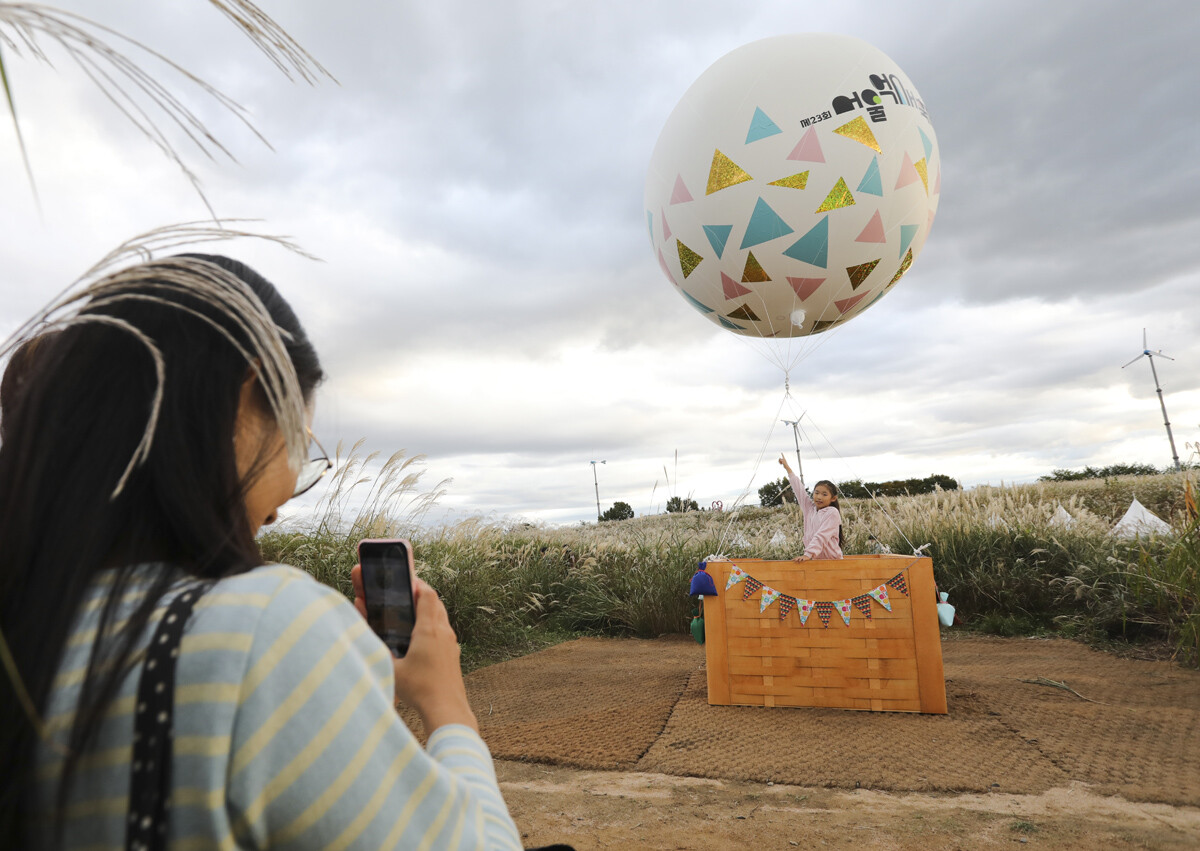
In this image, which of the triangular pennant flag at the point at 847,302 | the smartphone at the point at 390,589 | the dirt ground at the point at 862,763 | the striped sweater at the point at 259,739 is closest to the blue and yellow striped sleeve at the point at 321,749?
the striped sweater at the point at 259,739

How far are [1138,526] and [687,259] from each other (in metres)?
5.33

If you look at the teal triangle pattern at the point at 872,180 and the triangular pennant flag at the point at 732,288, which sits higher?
the teal triangle pattern at the point at 872,180

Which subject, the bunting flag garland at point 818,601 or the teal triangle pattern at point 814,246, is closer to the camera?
the bunting flag garland at point 818,601

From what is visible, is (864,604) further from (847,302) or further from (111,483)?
(111,483)

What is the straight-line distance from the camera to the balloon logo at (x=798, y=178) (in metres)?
5.32

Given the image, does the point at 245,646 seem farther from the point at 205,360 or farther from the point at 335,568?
the point at 335,568

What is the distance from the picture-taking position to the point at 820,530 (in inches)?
226

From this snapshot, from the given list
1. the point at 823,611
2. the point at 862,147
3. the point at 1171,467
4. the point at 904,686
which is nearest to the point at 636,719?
the point at 823,611

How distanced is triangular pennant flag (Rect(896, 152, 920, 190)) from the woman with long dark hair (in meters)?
5.72

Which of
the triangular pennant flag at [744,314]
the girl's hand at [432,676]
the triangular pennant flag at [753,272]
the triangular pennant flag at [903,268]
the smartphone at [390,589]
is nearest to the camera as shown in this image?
A: the girl's hand at [432,676]

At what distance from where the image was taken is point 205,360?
2.45 ft

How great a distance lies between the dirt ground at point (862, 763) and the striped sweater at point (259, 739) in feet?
7.42

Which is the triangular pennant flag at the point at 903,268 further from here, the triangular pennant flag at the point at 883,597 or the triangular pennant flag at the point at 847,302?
the triangular pennant flag at the point at 883,597

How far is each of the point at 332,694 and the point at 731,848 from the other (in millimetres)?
2372
